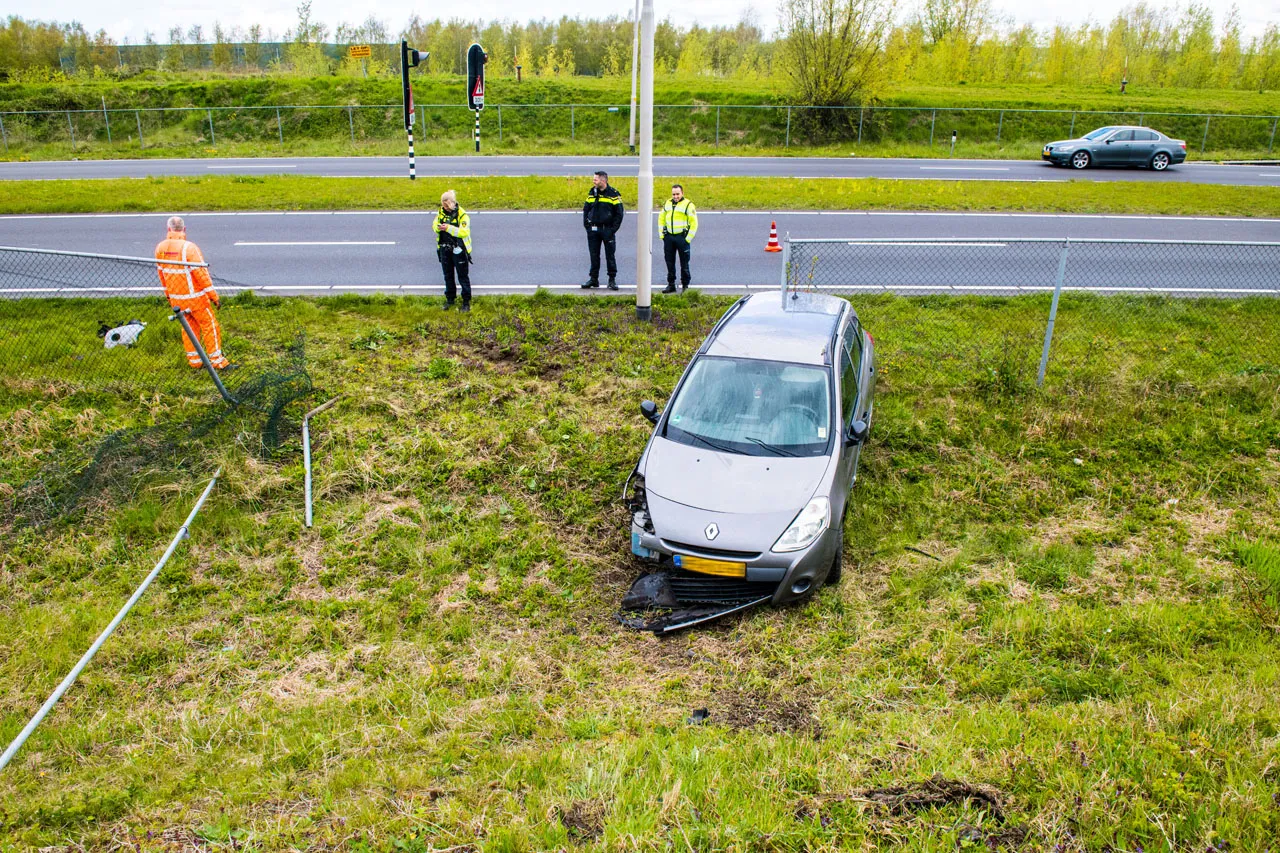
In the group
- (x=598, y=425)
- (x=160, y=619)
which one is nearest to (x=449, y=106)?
(x=598, y=425)

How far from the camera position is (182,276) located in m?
9.28

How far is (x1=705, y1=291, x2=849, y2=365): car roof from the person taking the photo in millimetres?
7254

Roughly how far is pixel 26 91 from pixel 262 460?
38.2 metres

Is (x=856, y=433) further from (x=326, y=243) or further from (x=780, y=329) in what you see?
(x=326, y=243)

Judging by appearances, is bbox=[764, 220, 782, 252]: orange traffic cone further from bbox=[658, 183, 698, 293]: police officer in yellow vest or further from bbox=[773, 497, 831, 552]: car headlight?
bbox=[773, 497, 831, 552]: car headlight

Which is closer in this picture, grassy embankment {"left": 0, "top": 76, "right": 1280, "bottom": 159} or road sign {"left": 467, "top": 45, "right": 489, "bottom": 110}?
road sign {"left": 467, "top": 45, "right": 489, "bottom": 110}

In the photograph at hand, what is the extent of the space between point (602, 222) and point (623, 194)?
7001 mm

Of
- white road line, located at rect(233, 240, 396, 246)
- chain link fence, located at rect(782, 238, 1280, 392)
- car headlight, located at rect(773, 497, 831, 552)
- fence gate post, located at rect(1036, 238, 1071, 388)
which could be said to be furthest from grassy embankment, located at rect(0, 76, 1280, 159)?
car headlight, located at rect(773, 497, 831, 552)

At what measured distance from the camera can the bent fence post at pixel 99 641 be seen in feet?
14.0

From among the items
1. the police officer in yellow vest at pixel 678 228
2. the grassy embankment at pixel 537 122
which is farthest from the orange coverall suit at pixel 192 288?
the grassy embankment at pixel 537 122

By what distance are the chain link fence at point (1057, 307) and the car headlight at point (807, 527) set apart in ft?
10.8

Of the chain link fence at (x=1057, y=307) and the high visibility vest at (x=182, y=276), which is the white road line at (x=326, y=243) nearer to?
the high visibility vest at (x=182, y=276)

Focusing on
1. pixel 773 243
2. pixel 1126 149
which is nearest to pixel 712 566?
pixel 773 243

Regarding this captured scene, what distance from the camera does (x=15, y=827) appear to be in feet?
12.5
